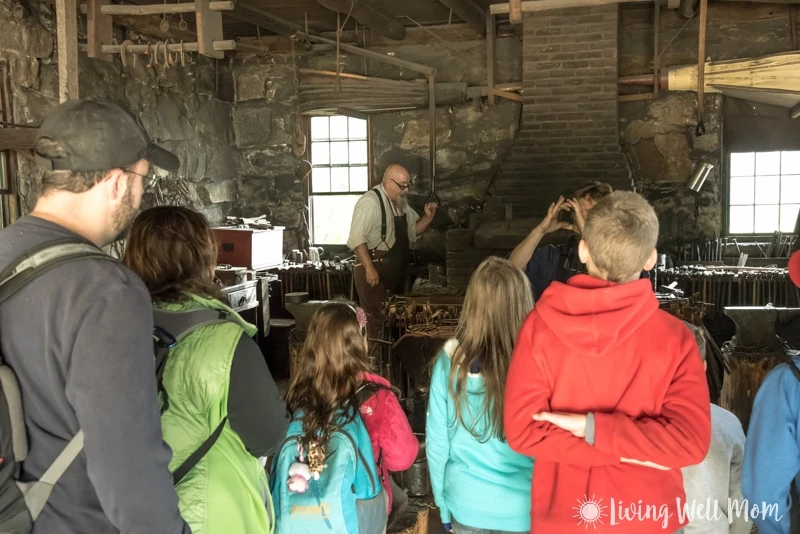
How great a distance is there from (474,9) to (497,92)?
92 cm

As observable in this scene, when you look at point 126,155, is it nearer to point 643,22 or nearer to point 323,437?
point 323,437

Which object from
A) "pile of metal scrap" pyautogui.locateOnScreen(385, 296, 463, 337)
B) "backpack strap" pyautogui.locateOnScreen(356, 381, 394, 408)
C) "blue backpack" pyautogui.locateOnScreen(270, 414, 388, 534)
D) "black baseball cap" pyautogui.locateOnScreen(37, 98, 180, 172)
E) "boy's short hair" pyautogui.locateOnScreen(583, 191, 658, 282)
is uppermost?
"black baseball cap" pyautogui.locateOnScreen(37, 98, 180, 172)

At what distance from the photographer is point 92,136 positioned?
61.1 inches

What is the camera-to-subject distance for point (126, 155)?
1579 mm

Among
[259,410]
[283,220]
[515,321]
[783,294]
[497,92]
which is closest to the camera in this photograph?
[259,410]

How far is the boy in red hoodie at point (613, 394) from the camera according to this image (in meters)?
1.71

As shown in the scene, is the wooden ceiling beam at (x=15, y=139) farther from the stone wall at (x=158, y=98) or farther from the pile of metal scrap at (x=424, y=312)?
the pile of metal scrap at (x=424, y=312)

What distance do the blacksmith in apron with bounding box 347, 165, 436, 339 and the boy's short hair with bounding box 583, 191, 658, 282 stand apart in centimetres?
402

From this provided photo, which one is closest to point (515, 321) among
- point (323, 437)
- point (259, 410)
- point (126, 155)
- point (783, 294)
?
point (323, 437)

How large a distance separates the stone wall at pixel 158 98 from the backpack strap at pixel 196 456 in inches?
168

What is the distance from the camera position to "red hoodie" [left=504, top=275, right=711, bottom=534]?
5.58 feet

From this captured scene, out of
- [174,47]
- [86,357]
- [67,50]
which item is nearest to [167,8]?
[174,47]

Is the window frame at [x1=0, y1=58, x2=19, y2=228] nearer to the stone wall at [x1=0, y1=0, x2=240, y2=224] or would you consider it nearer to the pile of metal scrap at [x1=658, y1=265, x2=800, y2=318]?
the stone wall at [x1=0, y1=0, x2=240, y2=224]

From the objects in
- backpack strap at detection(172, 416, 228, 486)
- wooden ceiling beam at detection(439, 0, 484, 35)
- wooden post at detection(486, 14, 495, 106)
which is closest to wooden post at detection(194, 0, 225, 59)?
wooden ceiling beam at detection(439, 0, 484, 35)
